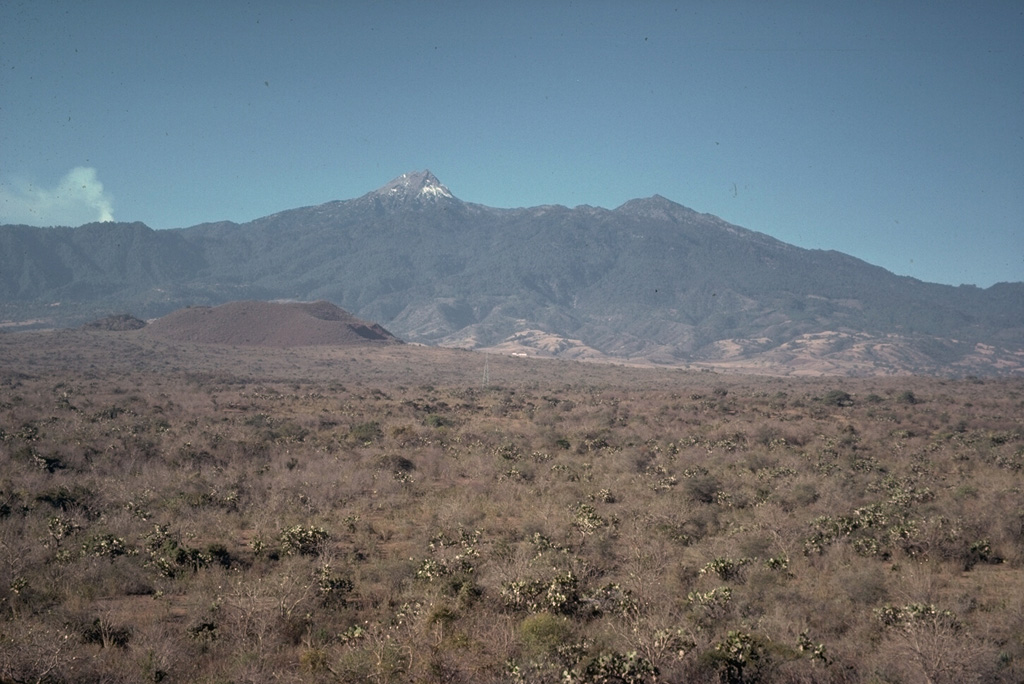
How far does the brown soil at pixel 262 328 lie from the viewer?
296ft

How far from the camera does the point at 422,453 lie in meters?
19.9

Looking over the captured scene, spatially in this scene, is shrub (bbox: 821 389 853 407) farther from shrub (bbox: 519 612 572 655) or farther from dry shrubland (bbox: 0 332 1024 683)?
shrub (bbox: 519 612 572 655)

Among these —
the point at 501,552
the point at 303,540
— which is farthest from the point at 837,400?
the point at 303,540

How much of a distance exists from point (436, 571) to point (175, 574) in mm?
3998

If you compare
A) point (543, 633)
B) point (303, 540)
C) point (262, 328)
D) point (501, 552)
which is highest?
point (262, 328)

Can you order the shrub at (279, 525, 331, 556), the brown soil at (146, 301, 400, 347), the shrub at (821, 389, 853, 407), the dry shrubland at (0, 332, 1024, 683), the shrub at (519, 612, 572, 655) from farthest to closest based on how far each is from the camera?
the brown soil at (146, 301, 400, 347)
the shrub at (821, 389, 853, 407)
the shrub at (279, 525, 331, 556)
the shrub at (519, 612, 572, 655)
the dry shrubland at (0, 332, 1024, 683)

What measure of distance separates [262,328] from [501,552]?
92.8 m

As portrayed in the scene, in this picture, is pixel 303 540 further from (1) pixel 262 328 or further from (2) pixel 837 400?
(1) pixel 262 328

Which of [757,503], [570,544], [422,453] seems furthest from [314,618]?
[422,453]

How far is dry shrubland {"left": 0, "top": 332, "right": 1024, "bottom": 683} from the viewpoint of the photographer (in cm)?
652

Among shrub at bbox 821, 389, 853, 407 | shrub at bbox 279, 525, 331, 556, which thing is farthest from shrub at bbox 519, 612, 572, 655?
shrub at bbox 821, 389, 853, 407

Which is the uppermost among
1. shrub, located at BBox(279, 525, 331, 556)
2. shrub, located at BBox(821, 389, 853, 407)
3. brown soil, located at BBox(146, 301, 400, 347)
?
brown soil, located at BBox(146, 301, 400, 347)

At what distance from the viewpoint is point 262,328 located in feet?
312

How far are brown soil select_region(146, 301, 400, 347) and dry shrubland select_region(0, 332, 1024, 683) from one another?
68.7 meters
